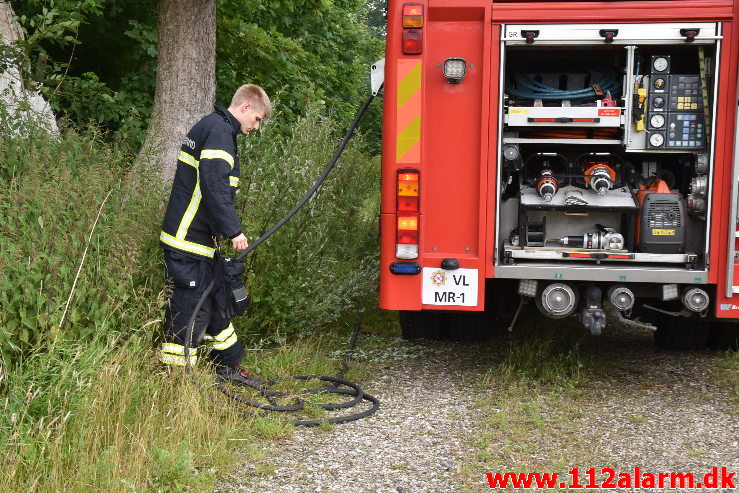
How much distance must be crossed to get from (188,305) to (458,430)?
5.70 feet

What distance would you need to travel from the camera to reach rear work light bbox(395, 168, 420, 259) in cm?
503

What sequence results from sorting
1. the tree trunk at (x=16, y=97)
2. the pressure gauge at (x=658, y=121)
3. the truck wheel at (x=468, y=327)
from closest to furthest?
the pressure gauge at (x=658, y=121), the truck wheel at (x=468, y=327), the tree trunk at (x=16, y=97)

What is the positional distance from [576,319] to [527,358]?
182cm

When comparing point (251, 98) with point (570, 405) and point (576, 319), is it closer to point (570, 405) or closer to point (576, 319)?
point (570, 405)

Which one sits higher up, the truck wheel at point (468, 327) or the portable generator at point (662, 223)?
the portable generator at point (662, 223)

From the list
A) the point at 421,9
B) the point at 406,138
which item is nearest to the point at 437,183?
the point at 406,138

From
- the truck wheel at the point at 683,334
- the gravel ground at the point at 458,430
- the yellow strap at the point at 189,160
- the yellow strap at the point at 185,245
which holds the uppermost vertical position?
the yellow strap at the point at 189,160

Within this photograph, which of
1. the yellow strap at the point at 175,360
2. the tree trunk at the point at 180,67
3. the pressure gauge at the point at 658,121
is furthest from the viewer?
the tree trunk at the point at 180,67

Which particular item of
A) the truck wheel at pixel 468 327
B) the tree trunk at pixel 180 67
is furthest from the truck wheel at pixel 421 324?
the tree trunk at pixel 180 67

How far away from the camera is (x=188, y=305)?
4.93 meters

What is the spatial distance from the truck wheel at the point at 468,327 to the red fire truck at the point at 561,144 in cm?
75

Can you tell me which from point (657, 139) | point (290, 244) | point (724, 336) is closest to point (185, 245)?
point (290, 244)

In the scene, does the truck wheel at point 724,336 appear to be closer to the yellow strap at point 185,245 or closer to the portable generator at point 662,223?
the portable generator at point 662,223

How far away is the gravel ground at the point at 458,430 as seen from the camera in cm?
383
